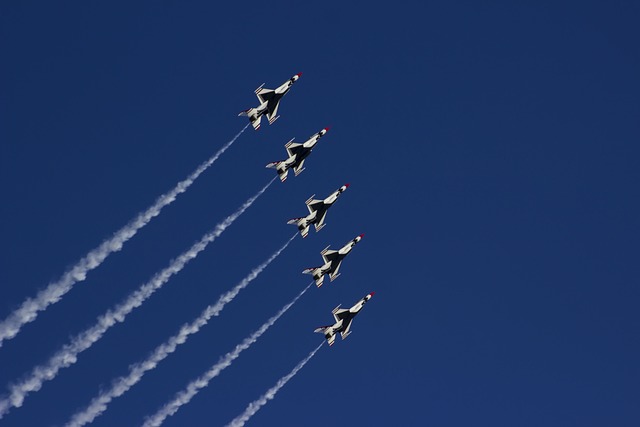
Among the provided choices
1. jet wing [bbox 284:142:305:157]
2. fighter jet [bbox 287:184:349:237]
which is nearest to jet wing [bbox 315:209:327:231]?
fighter jet [bbox 287:184:349:237]

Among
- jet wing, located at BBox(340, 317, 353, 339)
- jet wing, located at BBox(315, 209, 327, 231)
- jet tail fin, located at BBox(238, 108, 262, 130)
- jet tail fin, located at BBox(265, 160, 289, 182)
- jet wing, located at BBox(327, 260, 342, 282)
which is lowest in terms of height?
jet wing, located at BBox(340, 317, 353, 339)

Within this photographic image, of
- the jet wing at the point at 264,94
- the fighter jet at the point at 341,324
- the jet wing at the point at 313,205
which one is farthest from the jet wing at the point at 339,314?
the jet wing at the point at 264,94

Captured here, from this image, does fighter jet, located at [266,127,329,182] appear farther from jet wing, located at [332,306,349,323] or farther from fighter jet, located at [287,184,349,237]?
jet wing, located at [332,306,349,323]

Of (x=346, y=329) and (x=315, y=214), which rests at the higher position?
(x=315, y=214)

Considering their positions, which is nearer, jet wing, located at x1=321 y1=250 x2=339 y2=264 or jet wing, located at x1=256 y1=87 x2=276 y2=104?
jet wing, located at x1=256 y1=87 x2=276 y2=104

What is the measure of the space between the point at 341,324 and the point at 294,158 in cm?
1832

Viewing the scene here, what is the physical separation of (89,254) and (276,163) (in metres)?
21.4

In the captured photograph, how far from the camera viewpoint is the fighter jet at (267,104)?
396ft

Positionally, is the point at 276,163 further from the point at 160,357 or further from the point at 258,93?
the point at 160,357

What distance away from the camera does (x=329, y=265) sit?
124 m

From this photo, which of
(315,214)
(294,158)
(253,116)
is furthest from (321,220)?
(253,116)

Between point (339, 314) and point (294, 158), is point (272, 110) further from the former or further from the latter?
point (339, 314)

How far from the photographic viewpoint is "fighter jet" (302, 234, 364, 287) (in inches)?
4852

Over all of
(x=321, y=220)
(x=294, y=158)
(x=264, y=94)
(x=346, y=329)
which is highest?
(x=264, y=94)
